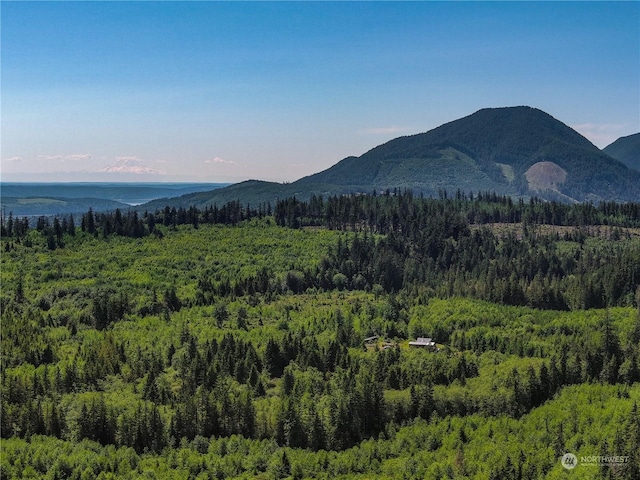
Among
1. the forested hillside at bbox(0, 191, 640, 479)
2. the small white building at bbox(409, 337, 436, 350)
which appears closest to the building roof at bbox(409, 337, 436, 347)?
the small white building at bbox(409, 337, 436, 350)

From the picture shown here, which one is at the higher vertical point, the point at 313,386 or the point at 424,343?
the point at 424,343

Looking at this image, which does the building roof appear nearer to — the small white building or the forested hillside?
the small white building

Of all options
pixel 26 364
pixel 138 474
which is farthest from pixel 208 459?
pixel 26 364

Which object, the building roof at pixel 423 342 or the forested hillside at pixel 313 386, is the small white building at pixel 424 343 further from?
the forested hillside at pixel 313 386

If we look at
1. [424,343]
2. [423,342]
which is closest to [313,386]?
[424,343]

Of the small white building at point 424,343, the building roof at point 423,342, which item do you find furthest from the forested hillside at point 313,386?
the building roof at point 423,342

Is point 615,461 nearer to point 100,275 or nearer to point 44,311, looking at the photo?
point 44,311

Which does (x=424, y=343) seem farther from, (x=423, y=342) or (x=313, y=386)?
(x=313, y=386)

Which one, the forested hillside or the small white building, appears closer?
the forested hillside
